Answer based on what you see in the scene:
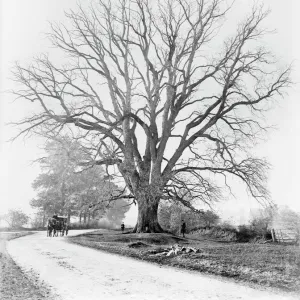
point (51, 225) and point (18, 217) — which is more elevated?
point (18, 217)

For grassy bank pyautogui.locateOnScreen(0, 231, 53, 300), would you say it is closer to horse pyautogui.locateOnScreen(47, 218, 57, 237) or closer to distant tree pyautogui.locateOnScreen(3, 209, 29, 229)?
horse pyautogui.locateOnScreen(47, 218, 57, 237)

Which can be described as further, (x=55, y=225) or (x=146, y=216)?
(x=55, y=225)

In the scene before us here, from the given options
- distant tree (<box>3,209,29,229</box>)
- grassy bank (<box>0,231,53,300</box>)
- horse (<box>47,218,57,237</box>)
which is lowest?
grassy bank (<box>0,231,53,300</box>)

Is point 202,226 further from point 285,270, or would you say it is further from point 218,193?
point 285,270

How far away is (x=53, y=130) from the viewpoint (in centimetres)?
1781

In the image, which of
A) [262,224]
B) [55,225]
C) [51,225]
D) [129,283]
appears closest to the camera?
[129,283]

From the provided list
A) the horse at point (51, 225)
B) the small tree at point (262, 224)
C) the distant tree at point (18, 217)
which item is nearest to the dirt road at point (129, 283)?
the horse at point (51, 225)

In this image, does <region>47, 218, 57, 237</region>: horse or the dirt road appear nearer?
the dirt road

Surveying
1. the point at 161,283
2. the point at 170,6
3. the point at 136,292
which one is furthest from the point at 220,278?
the point at 170,6

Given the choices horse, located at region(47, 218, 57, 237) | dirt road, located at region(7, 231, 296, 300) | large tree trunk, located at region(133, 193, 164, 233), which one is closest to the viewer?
dirt road, located at region(7, 231, 296, 300)

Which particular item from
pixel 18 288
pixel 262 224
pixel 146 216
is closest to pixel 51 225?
pixel 146 216

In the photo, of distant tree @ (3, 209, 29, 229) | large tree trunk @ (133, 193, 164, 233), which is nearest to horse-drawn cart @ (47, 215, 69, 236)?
large tree trunk @ (133, 193, 164, 233)

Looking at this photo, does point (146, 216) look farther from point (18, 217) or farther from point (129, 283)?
point (18, 217)

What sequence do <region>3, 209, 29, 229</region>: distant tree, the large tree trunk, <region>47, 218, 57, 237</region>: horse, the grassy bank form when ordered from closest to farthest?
the grassy bank → the large tree trunk → <region>47, 218, 57, 237</region>: horse → <region>3, 209, 29, 229</region>: distant tree
